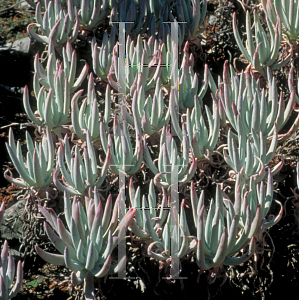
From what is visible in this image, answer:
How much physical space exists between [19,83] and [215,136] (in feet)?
6.71

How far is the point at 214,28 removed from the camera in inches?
149

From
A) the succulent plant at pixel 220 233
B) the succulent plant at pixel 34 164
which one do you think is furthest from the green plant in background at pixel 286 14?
the succulent plant at pixel 34 164

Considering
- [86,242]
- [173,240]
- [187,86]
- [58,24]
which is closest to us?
[86,242]

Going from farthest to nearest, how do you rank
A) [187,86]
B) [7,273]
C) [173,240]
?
[187,86] → [173,240] → [7,273]

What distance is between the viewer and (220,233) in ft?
7.02

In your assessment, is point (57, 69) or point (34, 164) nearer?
point (34, 164)

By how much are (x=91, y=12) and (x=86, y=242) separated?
1.97 meters

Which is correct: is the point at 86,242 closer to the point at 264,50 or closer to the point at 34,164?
the point at 34,164

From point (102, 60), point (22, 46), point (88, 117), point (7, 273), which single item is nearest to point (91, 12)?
point (102, 60)

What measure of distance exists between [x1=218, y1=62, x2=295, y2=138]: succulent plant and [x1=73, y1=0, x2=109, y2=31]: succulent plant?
3.96 ft

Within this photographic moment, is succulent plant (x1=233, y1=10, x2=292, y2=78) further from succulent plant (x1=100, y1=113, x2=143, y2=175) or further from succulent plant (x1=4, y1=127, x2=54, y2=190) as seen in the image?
succulent plant (x1=4, y1=127, x2=54, y2=190)

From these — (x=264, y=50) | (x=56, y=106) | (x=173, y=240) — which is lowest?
(x=173, y=240)

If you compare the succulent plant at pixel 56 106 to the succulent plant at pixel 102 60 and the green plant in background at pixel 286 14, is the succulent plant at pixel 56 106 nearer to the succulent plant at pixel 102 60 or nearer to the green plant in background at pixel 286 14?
the succulent plant at pixel 102 60

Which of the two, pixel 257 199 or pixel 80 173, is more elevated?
pixel 80 173
